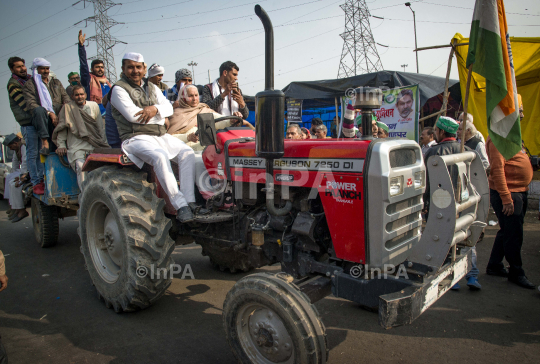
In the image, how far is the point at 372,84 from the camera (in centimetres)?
902

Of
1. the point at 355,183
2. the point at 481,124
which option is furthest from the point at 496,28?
the point at 481,124

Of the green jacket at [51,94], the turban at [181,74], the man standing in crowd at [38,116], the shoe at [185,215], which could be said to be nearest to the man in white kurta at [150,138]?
the shoe at [185,215]

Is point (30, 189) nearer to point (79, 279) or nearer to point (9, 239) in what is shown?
point (9, 239)

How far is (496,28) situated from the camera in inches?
108

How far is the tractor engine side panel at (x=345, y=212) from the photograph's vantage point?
2.26 m

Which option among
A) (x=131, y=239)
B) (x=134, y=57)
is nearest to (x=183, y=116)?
(x=134, y=57)

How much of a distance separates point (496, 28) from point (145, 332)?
3.85 metres

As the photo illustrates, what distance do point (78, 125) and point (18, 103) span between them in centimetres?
105

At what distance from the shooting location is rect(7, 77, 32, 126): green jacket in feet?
17.6

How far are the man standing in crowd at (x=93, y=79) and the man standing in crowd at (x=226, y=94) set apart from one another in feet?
9.43

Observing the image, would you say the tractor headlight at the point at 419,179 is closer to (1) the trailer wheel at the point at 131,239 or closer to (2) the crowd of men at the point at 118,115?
(2) the crowd of men at the point at 118,115

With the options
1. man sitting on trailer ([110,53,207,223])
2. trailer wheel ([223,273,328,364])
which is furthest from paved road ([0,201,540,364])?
man sitting on trailer ([110,53,207,223])

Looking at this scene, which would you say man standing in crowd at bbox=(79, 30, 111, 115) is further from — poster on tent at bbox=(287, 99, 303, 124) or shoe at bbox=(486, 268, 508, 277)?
shoe at bbox=(486, 268, 508, 277)

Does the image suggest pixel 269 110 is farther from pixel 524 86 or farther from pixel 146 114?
pixel 524 86
